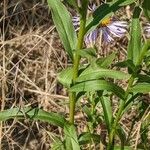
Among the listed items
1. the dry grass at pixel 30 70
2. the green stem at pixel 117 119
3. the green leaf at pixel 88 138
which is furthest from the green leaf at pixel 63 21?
the dry grass at pixel 30 70

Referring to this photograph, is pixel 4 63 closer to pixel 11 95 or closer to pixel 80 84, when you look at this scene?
pixel 11 95

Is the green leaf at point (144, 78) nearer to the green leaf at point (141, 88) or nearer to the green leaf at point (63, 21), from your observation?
the green leaf at point (141, 88)

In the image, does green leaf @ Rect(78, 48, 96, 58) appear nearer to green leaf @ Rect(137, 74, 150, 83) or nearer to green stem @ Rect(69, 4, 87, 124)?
green stem @ Rect(69, 4, 87, 124)

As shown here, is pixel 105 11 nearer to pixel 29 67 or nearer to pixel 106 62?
pixel 106 62

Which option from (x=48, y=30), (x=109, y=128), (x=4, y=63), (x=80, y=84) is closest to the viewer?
(x=80, y=84)

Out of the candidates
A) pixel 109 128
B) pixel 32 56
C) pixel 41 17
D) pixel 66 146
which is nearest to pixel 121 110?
pixel 109 128

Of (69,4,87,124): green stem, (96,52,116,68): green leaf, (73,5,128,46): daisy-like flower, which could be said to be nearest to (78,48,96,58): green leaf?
(69,4,87,124): green stem

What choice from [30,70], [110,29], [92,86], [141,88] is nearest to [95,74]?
[92,86]
